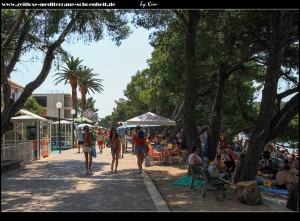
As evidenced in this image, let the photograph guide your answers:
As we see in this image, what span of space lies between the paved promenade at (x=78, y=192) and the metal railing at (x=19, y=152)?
150 cm

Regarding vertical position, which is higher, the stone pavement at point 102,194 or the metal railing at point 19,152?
the metal railing at point 19,152

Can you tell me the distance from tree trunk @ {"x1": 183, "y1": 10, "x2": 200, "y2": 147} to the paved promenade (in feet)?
6.94

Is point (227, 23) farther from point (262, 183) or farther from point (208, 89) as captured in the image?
point (208, 89)

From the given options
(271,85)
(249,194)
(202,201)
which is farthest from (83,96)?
(249,194)

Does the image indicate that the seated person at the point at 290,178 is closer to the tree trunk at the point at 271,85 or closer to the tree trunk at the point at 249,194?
the tree trunk at the point at 271,85

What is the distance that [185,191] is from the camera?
406 inches

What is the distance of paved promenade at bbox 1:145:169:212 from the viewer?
810cm

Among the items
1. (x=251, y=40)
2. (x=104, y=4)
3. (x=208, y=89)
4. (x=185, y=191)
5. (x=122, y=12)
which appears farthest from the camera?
(x=208, y=89)

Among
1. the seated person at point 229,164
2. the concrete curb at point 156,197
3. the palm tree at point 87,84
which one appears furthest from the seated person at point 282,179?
the palm tree at point 87,84

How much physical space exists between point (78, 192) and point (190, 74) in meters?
5.40

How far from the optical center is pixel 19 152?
16625 millimetres

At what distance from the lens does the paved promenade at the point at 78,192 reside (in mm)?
8102
